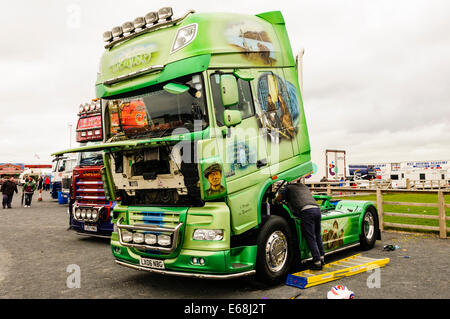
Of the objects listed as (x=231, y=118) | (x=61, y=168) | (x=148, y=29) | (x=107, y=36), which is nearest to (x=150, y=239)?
(x=231, y=118)

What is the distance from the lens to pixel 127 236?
5.54 m

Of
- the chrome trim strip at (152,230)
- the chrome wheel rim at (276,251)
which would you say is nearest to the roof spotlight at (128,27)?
the chrome trim strip at (152,230)

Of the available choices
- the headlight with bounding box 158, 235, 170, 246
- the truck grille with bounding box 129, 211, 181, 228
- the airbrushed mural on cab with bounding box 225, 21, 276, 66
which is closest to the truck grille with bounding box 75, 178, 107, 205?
the truck grille with bounding box 129, 211, 181, 228

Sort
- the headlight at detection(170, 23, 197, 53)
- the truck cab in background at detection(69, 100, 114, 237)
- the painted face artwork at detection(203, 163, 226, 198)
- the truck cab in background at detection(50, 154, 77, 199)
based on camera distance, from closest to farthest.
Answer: the painted face artwork at detection(203, 163, 226, 198) → the headlight at detection(170, 23, 197, 53) → the truck cab in background at detection(69, 100, 114, 237) → the truck cab in background at detection(50, 154, 77, 199)

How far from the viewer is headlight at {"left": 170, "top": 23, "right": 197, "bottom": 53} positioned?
16.9 ft

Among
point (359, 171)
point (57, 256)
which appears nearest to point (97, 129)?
point (57, 256)

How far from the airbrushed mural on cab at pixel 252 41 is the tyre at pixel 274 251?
2.53m

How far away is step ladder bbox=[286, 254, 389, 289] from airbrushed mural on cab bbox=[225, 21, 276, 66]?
3.38m

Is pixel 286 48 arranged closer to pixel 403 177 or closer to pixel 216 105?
pixel 216 105

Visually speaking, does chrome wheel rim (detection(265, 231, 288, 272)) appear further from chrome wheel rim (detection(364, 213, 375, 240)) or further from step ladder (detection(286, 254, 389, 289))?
chrome wheel rim (detection(364, 213, 375, 240))

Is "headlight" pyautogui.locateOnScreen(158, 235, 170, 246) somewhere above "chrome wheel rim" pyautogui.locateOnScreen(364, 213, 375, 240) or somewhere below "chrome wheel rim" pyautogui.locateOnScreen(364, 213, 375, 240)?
above

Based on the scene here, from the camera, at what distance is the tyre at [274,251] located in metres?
5.26

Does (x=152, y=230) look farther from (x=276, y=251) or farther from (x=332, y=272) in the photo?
(x=332, y=272)

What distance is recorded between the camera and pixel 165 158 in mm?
5277
